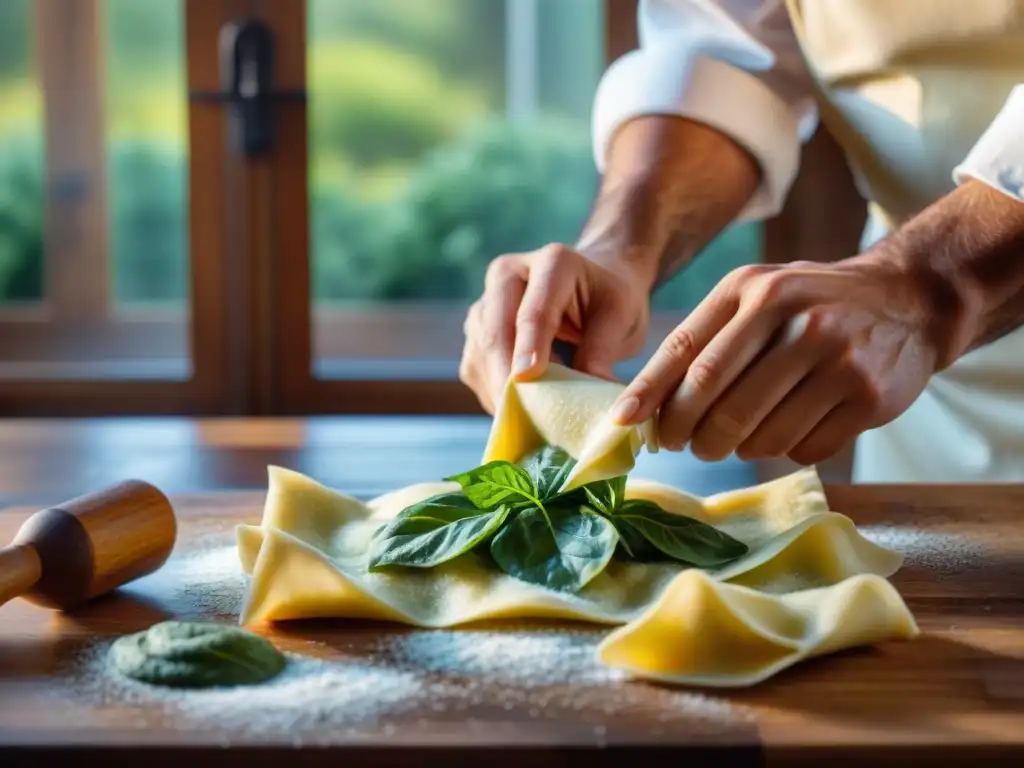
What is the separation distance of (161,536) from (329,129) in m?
2.01

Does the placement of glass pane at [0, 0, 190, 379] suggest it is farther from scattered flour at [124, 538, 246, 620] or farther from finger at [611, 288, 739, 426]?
finger at [611, 288, 739, 426]

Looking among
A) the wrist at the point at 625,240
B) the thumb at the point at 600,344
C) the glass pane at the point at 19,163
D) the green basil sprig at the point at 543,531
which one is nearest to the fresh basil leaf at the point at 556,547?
the green basil sprig at the point at 543,531

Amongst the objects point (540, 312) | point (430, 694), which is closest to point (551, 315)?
point (540, 312)

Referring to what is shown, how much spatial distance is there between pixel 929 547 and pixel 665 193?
57 cm

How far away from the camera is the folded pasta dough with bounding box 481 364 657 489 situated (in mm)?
986

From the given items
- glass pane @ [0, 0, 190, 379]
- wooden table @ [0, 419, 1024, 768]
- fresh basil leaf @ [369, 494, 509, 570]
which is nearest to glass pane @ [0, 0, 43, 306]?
glass pane @ [0, 0, 190, 379]

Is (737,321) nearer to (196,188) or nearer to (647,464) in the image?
(647,464)

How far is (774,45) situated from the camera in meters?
1.69

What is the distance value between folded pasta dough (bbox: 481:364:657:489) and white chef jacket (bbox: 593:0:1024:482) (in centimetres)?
59

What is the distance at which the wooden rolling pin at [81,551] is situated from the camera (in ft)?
3.11

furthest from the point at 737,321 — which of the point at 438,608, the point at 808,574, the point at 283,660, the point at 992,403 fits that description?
the point at 992,403

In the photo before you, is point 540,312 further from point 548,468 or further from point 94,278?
point 94,278

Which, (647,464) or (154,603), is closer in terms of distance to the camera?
(154,603)

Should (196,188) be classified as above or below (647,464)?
above
